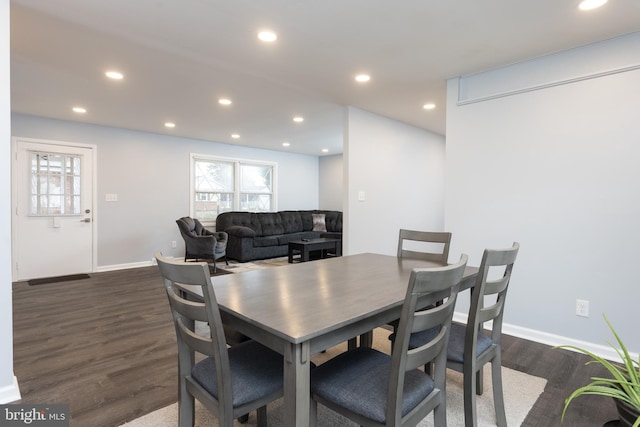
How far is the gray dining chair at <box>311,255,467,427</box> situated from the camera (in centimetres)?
109

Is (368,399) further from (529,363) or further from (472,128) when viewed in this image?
(472,128)

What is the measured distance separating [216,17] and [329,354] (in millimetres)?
2460

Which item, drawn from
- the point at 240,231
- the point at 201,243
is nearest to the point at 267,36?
the point at 201,243

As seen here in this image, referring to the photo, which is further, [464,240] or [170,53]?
[464,240]

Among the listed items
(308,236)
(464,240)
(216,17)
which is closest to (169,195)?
(308,236)

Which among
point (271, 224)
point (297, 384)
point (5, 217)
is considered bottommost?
point (297, 384)

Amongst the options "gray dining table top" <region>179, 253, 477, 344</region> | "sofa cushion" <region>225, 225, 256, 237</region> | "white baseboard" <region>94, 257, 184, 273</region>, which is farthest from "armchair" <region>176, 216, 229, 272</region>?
"gray dining table top" <region>179, 253, 477, 344</region>

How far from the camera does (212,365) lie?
1368mm

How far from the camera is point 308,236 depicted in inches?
274

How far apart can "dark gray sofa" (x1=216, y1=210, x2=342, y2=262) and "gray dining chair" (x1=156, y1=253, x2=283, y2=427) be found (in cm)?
454

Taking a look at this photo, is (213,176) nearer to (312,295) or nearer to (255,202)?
(255,202)

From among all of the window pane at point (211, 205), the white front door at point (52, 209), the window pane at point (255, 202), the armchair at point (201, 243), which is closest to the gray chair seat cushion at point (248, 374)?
the armchair at point (201, 243)

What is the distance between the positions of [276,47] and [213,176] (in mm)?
4578

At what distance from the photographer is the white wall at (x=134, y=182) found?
5.12 m
